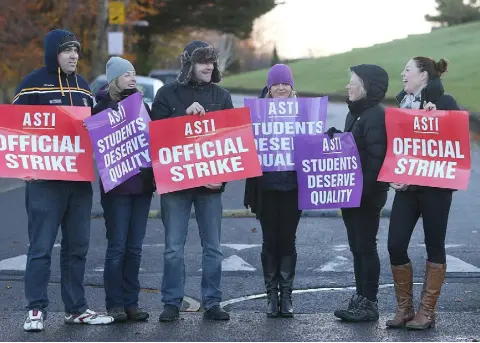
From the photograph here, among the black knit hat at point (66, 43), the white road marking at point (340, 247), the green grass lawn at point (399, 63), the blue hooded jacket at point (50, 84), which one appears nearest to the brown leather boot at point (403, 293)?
the blue hooded jacket at point (50, 84)

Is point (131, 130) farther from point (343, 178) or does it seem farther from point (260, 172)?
point (343, 178)

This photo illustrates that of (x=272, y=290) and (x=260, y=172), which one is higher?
(x=260, y=172)

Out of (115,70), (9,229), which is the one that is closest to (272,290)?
(115,70)

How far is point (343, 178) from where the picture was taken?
7.85 m

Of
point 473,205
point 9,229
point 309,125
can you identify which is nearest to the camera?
point 309,125

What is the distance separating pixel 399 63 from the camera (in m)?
61.2

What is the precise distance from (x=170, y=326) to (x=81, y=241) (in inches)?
34.1

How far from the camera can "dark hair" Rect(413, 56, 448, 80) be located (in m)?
7.50

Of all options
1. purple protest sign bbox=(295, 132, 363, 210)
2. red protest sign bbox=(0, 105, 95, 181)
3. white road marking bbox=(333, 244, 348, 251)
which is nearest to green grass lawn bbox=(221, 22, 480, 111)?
white road marking bbox=(333, 244, 348, 251)

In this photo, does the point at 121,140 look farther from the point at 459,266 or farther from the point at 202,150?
the point at 459,266

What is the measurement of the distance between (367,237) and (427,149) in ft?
2.51

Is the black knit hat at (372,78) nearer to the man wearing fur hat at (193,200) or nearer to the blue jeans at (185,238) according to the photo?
the man wearing fur hat at (193,200)

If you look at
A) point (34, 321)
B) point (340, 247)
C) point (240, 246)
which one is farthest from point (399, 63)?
point (34, 321)

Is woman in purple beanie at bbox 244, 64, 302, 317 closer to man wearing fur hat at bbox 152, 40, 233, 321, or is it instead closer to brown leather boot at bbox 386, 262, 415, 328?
man wearing fur hat at bbox 152, 40, 233, 321
